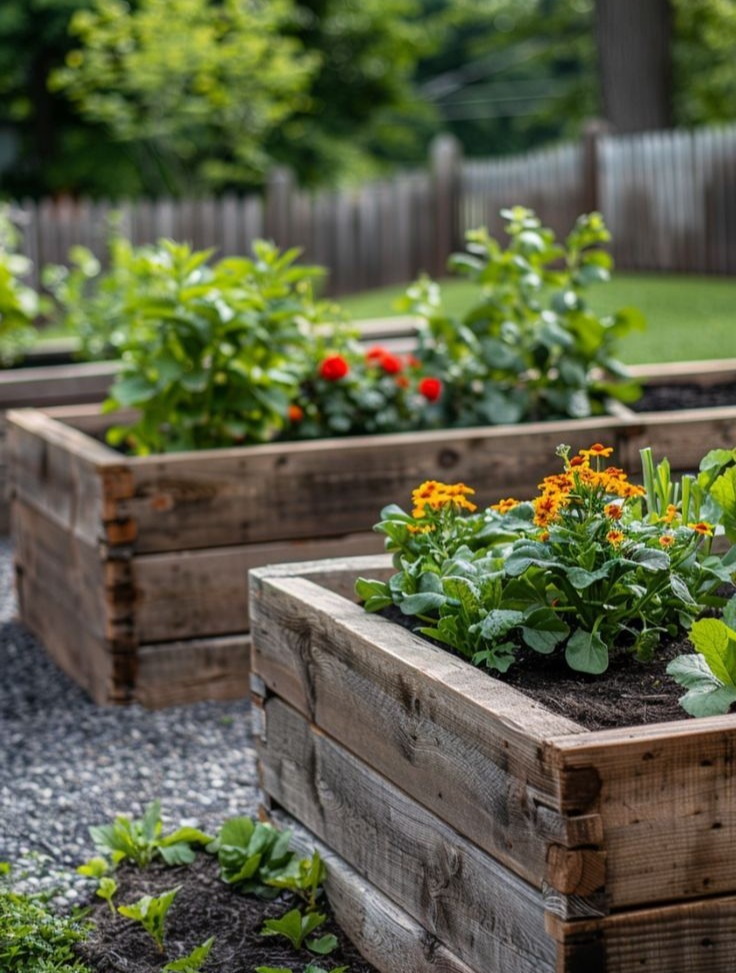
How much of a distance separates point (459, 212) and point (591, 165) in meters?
2.63

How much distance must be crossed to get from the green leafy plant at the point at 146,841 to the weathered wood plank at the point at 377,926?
1.17ft

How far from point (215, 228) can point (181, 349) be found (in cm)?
1061

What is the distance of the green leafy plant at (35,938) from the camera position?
8.57 feet

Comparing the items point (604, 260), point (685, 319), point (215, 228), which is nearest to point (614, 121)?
point (215, 228)

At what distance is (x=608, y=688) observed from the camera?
2426mm

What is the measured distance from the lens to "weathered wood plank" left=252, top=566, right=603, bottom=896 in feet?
6.49

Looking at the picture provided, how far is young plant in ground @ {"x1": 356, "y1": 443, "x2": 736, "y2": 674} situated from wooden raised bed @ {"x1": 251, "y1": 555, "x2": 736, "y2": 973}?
0.09 meters

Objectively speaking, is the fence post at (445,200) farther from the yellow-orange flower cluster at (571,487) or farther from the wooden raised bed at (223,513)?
the yellow-orange flower cluster at (571,487)

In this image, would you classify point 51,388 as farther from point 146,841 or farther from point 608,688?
point 608,688

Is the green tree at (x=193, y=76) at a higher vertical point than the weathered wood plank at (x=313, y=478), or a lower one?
higher

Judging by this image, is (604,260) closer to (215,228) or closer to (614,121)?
(215,228)

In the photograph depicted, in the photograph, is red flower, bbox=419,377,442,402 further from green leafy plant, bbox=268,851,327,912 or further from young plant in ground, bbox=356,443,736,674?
green leafy plant, bbox=268,851,327,912

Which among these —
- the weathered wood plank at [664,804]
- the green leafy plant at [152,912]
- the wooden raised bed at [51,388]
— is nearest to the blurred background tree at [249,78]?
the wooden raised bed at [51,388]

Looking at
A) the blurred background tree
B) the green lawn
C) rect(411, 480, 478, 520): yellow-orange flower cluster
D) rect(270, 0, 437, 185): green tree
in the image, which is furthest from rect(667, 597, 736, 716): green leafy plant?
rect(270, 0, 437, 185): green tree
